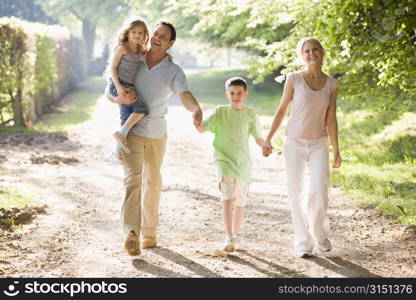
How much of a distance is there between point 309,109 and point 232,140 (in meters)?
0.76

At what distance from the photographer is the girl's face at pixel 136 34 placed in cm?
569

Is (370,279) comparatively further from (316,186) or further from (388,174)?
(388,174)

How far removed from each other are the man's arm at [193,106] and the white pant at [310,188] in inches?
37.1

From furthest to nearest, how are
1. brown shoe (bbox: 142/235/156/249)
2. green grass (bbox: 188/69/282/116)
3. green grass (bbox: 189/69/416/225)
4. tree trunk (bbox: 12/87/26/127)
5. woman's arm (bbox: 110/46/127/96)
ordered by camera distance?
green grass (bbox: 188/69/282/116)
tree trunk (bbox: 12/87/26/127)
green grass (bbox: 189/69/416/225)
brown shoe (bbox: 142/235/156/249)
woman's arm (bbox: 110/46/127/96)

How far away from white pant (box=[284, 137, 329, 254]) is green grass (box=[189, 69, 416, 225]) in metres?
1.69

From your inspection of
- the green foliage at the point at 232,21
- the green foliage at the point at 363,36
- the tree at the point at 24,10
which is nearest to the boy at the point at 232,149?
the green foliage at the point at 363,36

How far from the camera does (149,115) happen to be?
5.91 meters

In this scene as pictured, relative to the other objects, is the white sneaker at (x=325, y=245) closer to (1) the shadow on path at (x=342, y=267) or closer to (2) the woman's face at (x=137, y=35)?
(1) the shadow on path at (x=342, y=267)

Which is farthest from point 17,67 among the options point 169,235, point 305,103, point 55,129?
point 305,103

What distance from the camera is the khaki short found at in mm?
5996

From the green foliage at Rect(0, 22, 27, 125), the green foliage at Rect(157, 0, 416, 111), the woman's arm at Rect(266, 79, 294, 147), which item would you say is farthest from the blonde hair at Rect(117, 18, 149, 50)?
the green foliage at Rect(0, 22, 27, 125)

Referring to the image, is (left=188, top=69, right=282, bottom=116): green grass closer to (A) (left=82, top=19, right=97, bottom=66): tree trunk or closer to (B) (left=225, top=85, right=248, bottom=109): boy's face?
(B) (left=225, top=85, right=248, bottom=109): boy's face

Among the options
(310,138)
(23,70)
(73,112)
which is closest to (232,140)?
(310,138)

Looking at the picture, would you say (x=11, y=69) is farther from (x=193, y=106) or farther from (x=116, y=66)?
(x=193, y=106)
